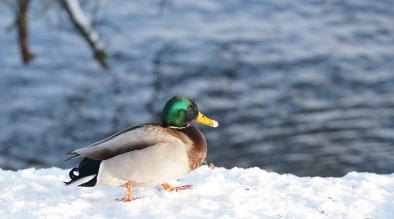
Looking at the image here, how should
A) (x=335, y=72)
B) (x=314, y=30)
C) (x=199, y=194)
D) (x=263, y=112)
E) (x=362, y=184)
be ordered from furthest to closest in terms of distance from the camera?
1. (x=314, y=30)
2. (x=335, y=72)
3. (x=263, y=112)
4. (x=362, y=184)
5. (x=199, y=194)

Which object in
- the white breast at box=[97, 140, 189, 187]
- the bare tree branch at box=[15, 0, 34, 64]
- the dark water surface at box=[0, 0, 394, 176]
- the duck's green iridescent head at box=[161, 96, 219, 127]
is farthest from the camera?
the bare tree branch at box=[15, 0, 34, 64]

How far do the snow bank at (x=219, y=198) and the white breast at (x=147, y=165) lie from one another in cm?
23

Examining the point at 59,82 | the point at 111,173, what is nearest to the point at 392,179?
the point at 111,173

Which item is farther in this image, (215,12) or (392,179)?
(215,12)

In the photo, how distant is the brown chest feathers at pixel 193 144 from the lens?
21.6ft

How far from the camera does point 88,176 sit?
6469mm

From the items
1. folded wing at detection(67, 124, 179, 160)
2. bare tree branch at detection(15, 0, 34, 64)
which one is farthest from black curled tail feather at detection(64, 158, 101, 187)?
bare tree branch at detection(15, 0, 34, 64)

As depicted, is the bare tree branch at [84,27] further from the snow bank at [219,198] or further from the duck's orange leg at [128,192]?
the duck's orange leg at [128,192]

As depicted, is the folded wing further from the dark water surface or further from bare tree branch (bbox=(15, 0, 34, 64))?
bare tree branch (bbox=(15, 0, 34, 64))

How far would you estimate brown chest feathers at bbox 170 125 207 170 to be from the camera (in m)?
6.58

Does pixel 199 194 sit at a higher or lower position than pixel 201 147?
lower

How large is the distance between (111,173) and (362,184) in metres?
2.36

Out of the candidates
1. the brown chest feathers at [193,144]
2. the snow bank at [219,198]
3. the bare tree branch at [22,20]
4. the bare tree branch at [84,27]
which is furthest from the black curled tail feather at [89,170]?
the bare tree branch at [22,20]

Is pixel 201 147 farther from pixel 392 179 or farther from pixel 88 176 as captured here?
pixel 392 179
